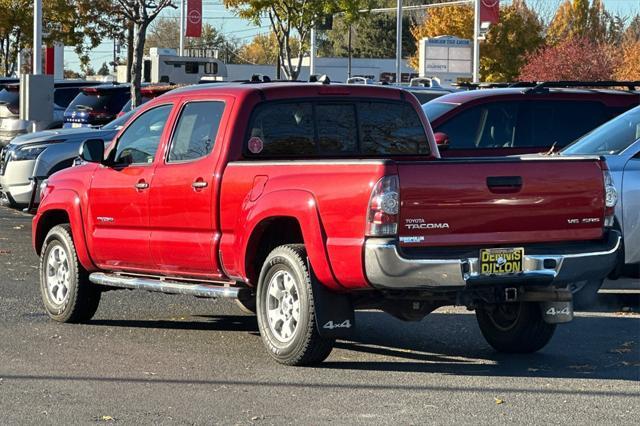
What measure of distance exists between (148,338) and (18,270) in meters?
4.36

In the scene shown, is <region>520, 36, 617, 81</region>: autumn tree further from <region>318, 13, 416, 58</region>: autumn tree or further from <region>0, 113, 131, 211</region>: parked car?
<region>318, 13, 416, 58</region>: autumn tree

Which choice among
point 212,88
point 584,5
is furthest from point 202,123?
point 584,5

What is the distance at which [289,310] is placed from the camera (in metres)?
8.55

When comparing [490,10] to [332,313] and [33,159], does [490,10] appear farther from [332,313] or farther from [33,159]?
[332,313]

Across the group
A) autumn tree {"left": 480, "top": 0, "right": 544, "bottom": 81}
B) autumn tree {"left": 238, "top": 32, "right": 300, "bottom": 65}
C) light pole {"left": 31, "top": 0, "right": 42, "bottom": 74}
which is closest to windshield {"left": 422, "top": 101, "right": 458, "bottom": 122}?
light pole {"left": 31, "top": 0, "right": 42, "bottom": 74}

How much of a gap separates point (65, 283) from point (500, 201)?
4.20 meters

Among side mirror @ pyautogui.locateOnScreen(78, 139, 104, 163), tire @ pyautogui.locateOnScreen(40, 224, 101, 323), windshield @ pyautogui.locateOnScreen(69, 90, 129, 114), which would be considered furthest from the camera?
windshield @ pyautogui.locateOnScreen(69, 90, 129, 114)

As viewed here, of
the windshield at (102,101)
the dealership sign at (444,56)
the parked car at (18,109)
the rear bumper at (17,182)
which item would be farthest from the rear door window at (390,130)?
the dealership sign at (444,56)

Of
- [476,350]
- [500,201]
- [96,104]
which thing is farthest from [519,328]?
[96,104]

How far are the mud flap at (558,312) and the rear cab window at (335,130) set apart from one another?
1.72m

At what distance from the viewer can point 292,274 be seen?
8406 mm

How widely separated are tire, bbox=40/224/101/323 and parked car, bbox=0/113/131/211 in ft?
20.4

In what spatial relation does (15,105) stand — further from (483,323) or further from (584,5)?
(584,5)

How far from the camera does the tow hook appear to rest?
822 centimetres
